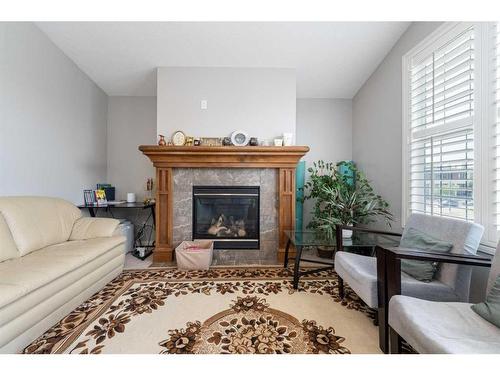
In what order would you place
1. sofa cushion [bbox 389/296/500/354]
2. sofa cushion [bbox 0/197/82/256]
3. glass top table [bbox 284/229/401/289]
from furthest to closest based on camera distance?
glass top table [bbox 284/229/401/289] → sofa cushion [bbox 0/197/82/256] → sofa cushion [bbox 389/296/500/354]

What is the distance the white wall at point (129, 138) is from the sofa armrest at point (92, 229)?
1.33m

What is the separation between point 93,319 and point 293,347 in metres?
1.46

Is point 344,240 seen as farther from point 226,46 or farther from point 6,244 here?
point 6,244

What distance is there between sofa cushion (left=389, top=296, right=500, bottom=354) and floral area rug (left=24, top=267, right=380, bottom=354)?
18.8 inches

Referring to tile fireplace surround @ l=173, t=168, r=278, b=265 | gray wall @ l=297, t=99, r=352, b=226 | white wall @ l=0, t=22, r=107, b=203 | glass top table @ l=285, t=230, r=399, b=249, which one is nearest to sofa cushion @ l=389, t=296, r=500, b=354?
glass top table @ l=285, t=230, r=399, b=249

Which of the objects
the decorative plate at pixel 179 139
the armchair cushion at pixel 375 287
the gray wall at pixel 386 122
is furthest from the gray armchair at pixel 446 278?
the decorative plate at pixel 179 139

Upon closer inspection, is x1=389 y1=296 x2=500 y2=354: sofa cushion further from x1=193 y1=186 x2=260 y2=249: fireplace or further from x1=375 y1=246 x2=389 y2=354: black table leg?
x1=193 y1=186 x2=260 y2=249: fireplace

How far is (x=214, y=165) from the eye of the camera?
2.88 metres

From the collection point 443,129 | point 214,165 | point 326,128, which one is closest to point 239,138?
point 214,165

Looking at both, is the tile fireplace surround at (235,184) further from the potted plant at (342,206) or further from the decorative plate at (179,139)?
the potted plant at (342,206)

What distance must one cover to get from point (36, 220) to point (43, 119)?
1.28m

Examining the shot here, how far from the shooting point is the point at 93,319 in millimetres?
1597

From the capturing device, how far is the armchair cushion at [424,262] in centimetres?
140

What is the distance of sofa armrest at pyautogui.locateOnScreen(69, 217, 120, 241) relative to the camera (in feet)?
7.52
